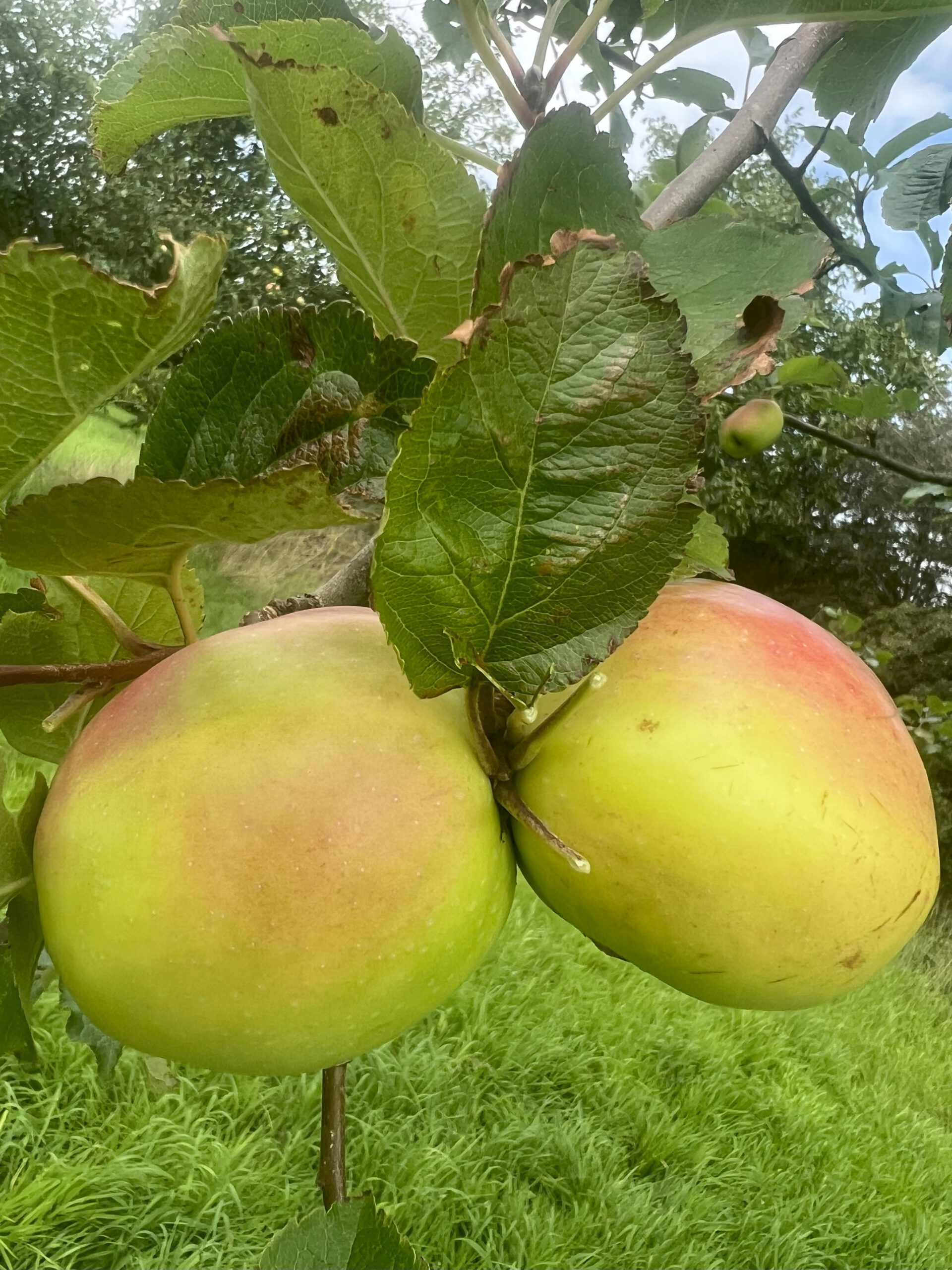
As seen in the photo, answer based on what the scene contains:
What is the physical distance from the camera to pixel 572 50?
580 mm

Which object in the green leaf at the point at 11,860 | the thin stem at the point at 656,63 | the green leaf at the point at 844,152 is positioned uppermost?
the thin stem at the point at 656,63

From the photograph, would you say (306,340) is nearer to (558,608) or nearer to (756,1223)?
(558,608)

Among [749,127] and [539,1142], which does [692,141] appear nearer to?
[749,127]

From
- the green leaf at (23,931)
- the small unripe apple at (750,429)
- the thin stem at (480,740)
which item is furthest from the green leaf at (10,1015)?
the small unripe apple at (750,429)

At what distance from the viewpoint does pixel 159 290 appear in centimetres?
29

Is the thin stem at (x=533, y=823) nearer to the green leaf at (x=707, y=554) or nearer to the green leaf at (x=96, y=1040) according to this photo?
the green leaf at (x=707, y=554)

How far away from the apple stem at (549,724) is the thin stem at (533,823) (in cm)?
1

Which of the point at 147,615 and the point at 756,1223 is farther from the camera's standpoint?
the point at 756,1223

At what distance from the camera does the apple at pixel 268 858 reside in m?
0.34

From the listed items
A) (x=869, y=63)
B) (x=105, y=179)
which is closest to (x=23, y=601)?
(x=869, y=63)

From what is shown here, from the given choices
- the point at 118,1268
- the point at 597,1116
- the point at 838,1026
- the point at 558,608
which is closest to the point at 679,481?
the point at 558,608

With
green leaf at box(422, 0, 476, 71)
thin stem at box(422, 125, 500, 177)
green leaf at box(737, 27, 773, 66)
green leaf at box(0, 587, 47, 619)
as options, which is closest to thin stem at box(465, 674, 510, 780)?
green leaf at box(0, 587, 47, 619)

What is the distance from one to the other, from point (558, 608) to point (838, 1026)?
4.20 meters

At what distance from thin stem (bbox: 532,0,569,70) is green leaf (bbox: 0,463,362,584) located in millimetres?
374
